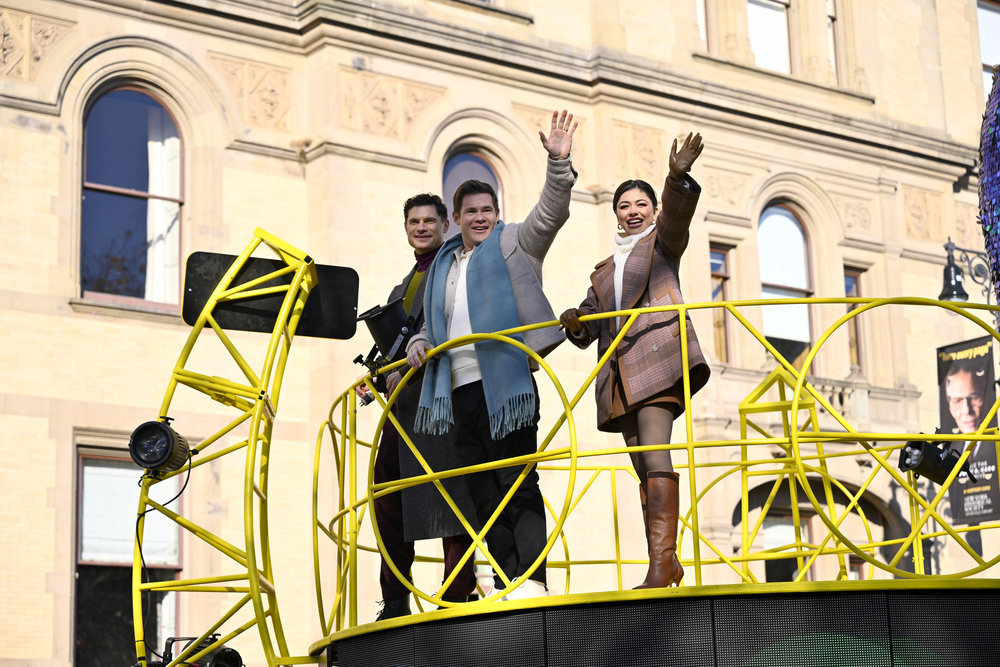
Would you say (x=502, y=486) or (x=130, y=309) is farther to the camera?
(x=130, y=309)

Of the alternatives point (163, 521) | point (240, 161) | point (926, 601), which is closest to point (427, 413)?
point (926, 601)

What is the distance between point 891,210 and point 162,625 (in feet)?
41.2

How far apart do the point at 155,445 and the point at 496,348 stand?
2.41 metres

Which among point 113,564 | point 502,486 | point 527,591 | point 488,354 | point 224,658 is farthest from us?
point 113,564

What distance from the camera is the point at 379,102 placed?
17469 millimetres

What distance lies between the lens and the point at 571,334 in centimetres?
671

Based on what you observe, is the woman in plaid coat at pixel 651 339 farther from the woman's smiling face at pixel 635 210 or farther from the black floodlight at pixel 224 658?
the black floodlight at pixel 224 658

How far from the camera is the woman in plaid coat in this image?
650 cm

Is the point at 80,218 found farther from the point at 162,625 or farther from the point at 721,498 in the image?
the point at 721,498

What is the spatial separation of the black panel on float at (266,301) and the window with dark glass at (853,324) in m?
13.4

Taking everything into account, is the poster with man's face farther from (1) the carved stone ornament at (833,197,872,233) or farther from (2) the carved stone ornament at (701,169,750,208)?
(2) the carved stone ornament at (701,169,750,208)

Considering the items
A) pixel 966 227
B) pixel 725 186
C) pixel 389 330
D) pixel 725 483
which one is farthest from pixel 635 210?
pixel 966 227

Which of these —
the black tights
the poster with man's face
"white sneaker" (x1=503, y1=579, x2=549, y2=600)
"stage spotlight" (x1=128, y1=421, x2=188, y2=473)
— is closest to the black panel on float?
"stage spotlight" (x1=128, y1=421, x2=188, y2=473)

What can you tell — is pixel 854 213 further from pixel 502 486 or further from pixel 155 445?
pixel 502 486
